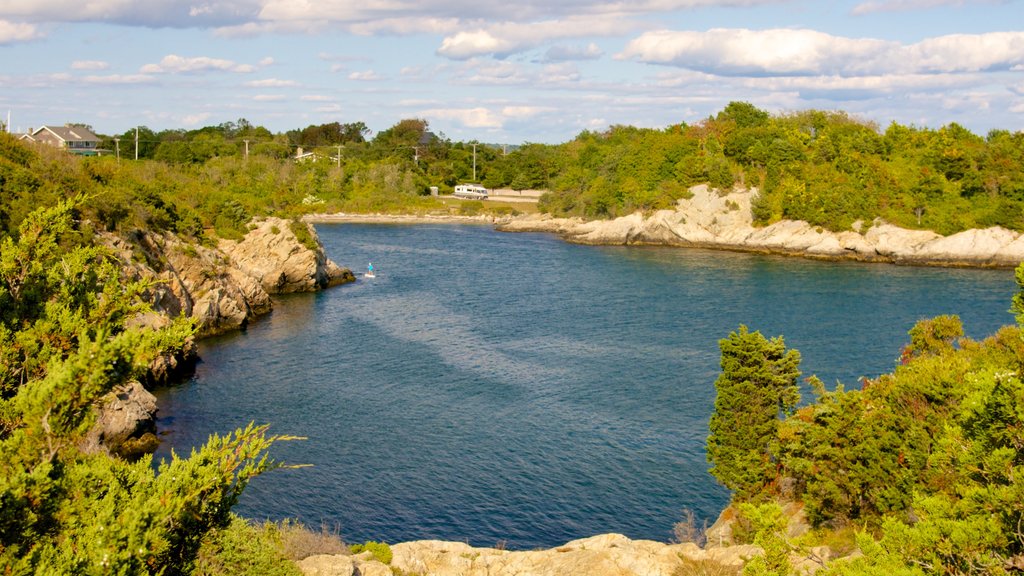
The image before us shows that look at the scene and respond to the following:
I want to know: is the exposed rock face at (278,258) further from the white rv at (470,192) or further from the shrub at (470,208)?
the white rv at (470,192)

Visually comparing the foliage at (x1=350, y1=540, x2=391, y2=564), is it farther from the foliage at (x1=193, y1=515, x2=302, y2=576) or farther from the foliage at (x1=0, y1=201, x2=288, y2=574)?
the foliage at (x1=0, y1=201, x2=288, y2=574)

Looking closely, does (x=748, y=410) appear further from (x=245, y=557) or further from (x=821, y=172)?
(x=821, y=172)

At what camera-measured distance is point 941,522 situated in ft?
45.1

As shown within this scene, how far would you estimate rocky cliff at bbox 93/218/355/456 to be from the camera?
36812mm

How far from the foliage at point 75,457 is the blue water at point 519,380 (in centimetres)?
1853

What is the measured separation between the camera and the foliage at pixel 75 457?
10.5 m

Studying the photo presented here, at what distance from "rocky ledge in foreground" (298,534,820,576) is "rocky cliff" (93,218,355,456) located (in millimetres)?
8974

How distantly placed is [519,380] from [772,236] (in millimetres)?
65845

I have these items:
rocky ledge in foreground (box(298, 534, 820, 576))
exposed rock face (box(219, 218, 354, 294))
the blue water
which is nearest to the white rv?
the blue water

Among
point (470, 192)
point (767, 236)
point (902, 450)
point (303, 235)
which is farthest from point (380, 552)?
point (470, 192)

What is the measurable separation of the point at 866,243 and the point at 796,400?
74.7 metres

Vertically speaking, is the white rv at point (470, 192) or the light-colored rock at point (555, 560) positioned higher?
the white rv at point (470, 192)

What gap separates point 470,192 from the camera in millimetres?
162750

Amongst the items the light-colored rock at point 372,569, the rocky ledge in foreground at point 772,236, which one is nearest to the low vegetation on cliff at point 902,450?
the light-colored rock at point 372,569
